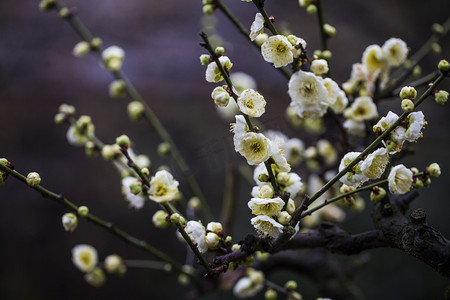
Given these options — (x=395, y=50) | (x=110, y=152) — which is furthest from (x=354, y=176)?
(x=110, y=152)

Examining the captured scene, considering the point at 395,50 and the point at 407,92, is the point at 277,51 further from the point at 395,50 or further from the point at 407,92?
the point at 395,50

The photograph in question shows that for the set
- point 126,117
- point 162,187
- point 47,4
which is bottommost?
point 162,187

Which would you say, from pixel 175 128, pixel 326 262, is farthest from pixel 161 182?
pixel 175 128

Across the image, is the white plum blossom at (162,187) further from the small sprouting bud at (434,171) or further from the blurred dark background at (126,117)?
the blurred dark background at (126,117)

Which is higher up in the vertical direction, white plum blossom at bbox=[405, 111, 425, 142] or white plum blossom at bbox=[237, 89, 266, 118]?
white plum blossom at bbox=[237, 89, 266, 118]

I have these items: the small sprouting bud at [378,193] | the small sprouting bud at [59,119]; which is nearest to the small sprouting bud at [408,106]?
the small sprouting bud at [378,193]

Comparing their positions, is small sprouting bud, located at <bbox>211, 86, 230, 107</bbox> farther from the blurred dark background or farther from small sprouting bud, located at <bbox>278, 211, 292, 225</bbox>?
the blurred dark background

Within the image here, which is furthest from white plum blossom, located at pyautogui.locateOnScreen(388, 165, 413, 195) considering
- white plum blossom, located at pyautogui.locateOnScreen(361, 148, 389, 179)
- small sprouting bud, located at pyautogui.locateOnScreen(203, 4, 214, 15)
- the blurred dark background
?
the blurred dark background
